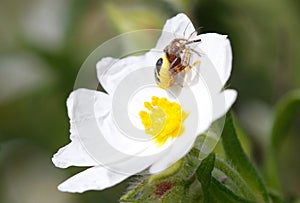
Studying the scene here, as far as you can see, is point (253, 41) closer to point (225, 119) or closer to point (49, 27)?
point (49, 27)

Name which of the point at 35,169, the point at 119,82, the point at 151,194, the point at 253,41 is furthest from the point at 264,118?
the point at 151,194

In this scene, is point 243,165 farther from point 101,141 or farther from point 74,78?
point 74,78

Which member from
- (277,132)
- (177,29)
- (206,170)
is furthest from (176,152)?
(277,132)

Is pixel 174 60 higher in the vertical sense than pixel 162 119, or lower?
higher

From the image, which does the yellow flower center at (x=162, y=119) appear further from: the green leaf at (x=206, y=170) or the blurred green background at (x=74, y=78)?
the blurred green background at (x=74, y=78)

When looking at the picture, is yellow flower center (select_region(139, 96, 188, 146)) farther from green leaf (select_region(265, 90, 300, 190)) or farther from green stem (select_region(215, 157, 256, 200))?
green leaf (select_region(265, 90, 300, 190))

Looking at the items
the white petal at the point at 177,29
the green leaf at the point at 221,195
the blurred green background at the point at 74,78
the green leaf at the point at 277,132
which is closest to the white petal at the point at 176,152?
the green leaf at the point at 221,195
